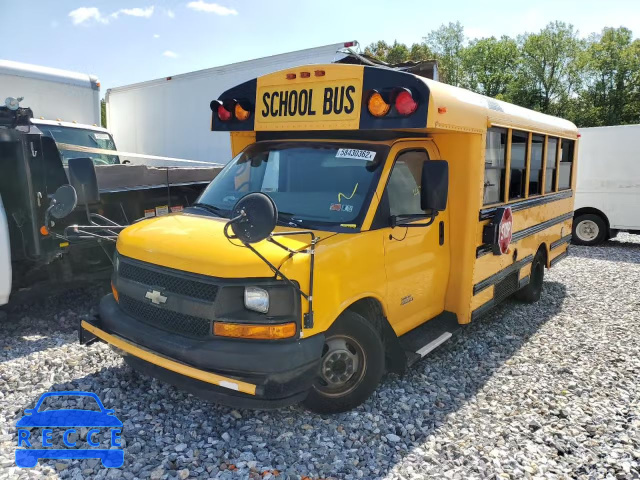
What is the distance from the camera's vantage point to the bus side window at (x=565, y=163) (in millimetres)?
7410

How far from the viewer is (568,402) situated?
4.23 m

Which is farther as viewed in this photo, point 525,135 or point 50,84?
point 50,84

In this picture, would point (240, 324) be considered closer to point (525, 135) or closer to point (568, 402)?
point (568, 402)

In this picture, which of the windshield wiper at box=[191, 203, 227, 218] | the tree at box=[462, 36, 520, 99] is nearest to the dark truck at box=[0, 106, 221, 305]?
the windshield wiper at box=[191, 203, 227, 218]

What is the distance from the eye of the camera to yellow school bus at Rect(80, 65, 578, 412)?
316 centimetres

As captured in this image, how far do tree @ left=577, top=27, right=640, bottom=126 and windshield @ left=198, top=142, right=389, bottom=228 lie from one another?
39.8 metres

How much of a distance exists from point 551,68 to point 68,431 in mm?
47149

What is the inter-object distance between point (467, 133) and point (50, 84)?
7.87m

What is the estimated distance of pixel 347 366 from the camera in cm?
375

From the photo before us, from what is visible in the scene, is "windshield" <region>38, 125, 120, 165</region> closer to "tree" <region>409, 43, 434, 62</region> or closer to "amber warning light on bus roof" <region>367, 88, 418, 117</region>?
"amber warning light on bus roof" <region>367, 88, 418, 117</region>

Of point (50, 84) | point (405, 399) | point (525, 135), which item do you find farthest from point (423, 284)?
point (50, 84)

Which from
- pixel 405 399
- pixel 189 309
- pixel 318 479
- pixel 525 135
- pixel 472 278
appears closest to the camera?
pixel 318 479

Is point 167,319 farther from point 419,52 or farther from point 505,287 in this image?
point 419,52

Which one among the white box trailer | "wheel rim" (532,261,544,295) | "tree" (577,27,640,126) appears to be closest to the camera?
"wheel rim" (532,261,544,295)
